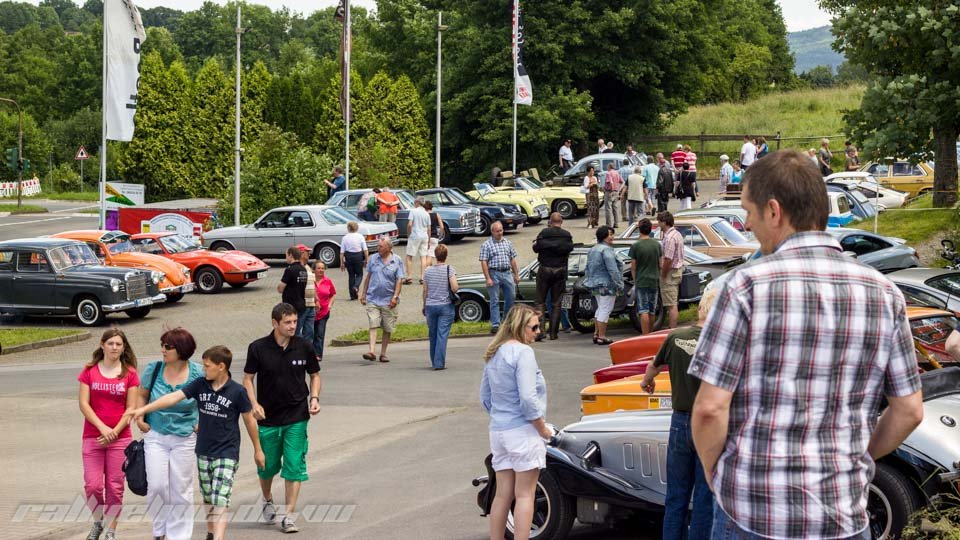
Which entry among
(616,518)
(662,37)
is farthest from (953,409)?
(662,37)

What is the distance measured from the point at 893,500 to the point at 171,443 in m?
4.84

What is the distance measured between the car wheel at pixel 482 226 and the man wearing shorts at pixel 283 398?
26457mm

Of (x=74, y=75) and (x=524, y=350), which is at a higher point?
(x=74, y=75)

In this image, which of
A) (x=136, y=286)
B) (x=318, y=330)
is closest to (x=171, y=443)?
(x=318, y=330)

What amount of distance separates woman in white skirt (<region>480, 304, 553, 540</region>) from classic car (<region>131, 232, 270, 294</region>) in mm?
21897

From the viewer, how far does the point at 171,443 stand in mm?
8383

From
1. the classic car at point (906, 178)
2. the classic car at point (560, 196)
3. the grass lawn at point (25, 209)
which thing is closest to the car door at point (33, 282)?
the classic car at point (560, 196)

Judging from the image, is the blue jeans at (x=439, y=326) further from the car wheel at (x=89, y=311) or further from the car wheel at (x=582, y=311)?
the car wheel at (x=89, y=311)

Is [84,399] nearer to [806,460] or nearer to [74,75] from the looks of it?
[806,460]

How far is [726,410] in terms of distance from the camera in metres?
3.44

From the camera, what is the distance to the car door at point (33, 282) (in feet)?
83.7

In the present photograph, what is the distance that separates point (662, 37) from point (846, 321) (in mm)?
51900

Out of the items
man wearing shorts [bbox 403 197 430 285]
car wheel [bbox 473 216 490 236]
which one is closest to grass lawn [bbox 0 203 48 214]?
car wheel [bbox 473 216 490 236]

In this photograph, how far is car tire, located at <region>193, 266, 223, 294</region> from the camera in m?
29.1
